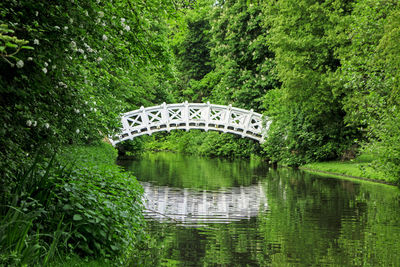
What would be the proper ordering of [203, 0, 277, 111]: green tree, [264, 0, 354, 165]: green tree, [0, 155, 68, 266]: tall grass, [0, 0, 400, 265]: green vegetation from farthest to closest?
[203, 0, 277, 111]: green tree < [264, 0, 354, 165]: green tree < [0, 0, 400, 265]: green vegetation < [0, 155, 68, 266]: tall grass

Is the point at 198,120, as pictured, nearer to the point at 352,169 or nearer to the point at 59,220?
the point at 352,169

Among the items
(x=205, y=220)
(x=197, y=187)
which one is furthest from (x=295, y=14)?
(x=205, y=220)

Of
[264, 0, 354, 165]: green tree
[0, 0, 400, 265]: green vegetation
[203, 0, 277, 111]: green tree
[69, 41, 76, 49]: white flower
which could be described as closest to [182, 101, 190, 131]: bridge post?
[0, 0, 400, 265]: green vegetation

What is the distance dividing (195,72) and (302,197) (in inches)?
→ 1432

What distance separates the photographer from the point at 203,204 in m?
13.1

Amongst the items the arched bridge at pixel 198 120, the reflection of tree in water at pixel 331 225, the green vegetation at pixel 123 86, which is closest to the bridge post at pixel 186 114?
the arched bridge at pixel 198 120

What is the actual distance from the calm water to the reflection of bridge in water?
0.06ft

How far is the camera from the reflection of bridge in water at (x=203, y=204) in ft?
36.0

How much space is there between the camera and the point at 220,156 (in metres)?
44.0

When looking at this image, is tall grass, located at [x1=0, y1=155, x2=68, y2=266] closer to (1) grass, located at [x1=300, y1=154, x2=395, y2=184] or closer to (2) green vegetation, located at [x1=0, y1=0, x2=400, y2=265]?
(2) green vegetation, located at [x1=0, y1=0, x2=400, y2=265]

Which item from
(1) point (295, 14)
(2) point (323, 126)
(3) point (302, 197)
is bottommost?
(3) point (302, 197)

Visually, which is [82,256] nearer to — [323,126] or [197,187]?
[197,187]

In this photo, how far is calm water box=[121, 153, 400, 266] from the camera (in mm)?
7454

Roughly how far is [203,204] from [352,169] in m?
11.6
